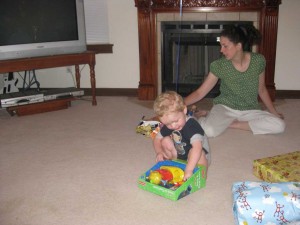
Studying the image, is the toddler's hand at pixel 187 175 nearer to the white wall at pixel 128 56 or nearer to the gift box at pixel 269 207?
the gift box at pixel 269 207

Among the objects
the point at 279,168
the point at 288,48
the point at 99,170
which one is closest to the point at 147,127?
the point at 99,170

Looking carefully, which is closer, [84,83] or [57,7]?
[57,7]

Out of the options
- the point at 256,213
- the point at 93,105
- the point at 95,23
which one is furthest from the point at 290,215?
the point at 95,23

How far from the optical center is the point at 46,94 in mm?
3160

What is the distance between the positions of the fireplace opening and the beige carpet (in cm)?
72

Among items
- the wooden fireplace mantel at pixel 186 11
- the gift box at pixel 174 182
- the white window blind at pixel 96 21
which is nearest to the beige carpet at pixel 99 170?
the gift box at pixel 174 182

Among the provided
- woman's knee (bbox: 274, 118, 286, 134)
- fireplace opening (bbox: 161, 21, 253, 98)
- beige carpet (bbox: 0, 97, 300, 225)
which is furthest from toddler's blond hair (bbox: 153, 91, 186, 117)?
fireplace opening (bbox: 161, 21, 253, 98)

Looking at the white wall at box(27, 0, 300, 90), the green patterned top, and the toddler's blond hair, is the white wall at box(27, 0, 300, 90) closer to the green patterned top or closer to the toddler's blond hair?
the green patterned top

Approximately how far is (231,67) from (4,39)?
1.85 meters

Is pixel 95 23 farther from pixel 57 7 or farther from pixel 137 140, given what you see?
pixel 137 140

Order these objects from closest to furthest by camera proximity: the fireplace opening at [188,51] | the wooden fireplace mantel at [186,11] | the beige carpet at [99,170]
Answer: the beige carpet at [99,170]
the wooden fireplace mantel at [186,11]
the fireplace opening at [188,51]

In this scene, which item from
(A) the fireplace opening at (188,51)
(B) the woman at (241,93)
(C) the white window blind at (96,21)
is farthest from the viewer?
(C) the white window blind at (96,21)

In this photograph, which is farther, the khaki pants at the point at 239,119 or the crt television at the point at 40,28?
the crt television at the point at 40,28

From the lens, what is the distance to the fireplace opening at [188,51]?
3342 mm
